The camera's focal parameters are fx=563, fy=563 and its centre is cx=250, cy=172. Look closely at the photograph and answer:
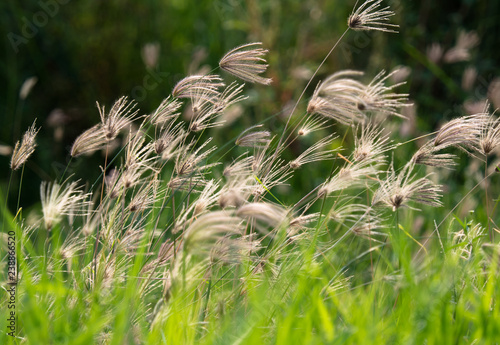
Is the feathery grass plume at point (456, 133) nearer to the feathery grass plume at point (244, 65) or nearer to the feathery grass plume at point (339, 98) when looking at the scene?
the feathery grass plume at point (339, 98)

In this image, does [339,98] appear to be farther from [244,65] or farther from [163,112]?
[163,112]

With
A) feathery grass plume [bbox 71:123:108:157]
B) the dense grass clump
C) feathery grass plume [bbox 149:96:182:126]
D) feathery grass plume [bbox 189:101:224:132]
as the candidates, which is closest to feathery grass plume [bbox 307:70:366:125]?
the dense grass clump

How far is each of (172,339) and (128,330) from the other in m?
0.21

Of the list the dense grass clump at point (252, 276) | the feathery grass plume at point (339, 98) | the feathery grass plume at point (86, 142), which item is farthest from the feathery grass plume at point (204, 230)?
the feathery grass plume at point (86, 142)

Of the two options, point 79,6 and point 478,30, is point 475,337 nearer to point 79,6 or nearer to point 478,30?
point 478,30

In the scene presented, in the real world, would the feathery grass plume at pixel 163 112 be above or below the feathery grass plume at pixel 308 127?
above

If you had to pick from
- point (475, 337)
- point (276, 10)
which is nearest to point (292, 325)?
point (475, 337)

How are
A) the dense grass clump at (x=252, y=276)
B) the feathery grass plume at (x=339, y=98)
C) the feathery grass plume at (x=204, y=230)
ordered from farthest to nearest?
the feathery grass plume at (x=339, y=98), the dense grass clump at (x=252, y=276), the feathery grass plume at (x=204, y=230)

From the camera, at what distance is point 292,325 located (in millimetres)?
1279

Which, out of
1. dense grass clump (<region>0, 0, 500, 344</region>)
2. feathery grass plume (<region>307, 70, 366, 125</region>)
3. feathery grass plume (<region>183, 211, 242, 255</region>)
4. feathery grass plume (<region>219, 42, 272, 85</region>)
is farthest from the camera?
feathery grass plume (<region>219, 42, 272, 85</region>)

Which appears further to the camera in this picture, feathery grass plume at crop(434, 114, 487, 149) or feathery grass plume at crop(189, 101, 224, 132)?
feathery grass plume at crop(189, 101, 224, 132)

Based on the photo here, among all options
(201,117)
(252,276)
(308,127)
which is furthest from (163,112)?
(252,276)

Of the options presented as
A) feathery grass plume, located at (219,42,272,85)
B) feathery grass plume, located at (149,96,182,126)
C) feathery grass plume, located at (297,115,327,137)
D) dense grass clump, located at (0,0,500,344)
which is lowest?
dense grass clump, located at (0,0,500,344)

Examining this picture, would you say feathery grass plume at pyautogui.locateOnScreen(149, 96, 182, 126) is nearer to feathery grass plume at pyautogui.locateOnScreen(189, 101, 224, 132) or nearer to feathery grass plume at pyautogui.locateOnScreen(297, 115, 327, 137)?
feathery grass plume at pyautogui.locateOnScreen(189, 101, 224, 132)
